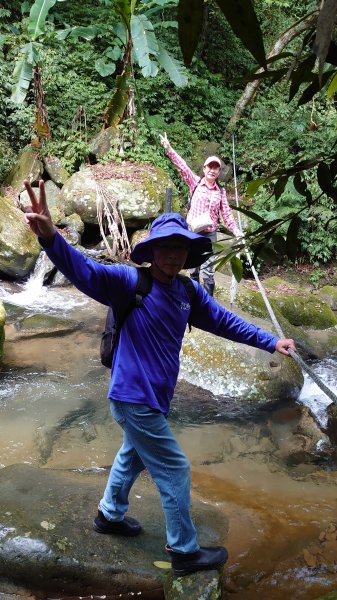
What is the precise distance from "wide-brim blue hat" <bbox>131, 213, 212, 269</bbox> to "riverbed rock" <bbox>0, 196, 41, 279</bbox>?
6.66m

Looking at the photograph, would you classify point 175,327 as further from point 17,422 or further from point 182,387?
point 182,387

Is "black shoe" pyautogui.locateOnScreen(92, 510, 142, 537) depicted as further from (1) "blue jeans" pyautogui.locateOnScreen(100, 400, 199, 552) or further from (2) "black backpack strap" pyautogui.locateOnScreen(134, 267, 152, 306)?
(2) "black backpack strap" pyautogui.locateOnScreen(134, 267, 152, 306)

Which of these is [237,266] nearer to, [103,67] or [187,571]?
[187,571]

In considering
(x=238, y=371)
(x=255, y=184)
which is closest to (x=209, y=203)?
(x=238, y=371)

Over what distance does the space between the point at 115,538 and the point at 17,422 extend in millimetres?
2107

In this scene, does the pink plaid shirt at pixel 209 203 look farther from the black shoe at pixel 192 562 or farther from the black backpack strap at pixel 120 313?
the black shoe at pixel 192 562

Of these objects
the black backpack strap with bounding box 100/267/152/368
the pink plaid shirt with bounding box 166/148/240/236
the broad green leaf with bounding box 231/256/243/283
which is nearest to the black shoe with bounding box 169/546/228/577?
the black backpack strap with bounding box 100/267/152/368

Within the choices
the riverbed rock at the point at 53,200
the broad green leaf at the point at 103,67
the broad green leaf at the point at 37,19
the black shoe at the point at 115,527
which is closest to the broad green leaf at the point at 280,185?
the black shoe at the point at 115,527

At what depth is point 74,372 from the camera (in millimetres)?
5484

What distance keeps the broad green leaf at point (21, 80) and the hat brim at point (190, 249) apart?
900cm

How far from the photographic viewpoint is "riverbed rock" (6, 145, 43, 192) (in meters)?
10.6

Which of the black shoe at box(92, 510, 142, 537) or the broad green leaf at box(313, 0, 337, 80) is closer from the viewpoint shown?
the broad green leaf at box(313, 0, 337, 80)

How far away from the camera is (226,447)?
428 centimetres

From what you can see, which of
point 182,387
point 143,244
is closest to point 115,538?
point 143,244
